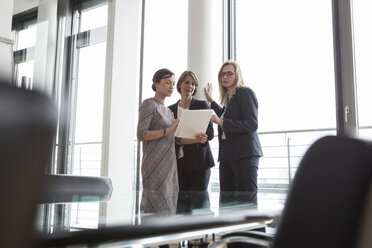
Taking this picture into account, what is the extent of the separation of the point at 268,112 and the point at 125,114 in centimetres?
171

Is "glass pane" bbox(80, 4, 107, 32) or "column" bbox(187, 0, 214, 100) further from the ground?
"glass pane" bbox(80, 4, 107, 32)

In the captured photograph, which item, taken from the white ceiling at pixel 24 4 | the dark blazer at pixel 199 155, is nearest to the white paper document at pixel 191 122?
the dark blazer at pixel 199 155

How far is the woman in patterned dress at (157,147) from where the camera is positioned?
273cm

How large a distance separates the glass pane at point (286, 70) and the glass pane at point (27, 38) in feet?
8.66

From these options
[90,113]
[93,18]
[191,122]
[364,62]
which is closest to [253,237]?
[191,122]

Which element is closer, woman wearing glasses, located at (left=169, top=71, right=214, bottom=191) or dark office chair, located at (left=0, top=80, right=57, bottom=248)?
dark office chair, located at (left=0, top=80, right=57, bottom=248)

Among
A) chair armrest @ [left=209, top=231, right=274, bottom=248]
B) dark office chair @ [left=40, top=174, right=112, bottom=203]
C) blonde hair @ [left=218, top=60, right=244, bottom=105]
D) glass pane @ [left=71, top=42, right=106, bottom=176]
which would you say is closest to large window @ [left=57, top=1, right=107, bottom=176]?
glass pane @ [left=71, top=42, right=106, bottom=176]

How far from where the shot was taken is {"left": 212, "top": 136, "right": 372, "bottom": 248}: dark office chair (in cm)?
40

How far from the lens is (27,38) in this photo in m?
5.30

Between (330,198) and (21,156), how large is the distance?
0.98 ft

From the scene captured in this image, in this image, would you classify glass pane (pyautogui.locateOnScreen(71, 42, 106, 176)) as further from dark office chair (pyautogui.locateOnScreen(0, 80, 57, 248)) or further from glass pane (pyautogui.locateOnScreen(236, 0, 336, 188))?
dark office chair (pyautogui.locateOnScreen(0, 80, 57, 248))

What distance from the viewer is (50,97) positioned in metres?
0.25

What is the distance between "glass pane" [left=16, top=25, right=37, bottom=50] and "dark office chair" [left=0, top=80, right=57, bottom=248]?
5.30 meters

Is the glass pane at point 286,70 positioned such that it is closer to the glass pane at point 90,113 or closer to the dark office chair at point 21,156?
the glass pane at point 90,113
